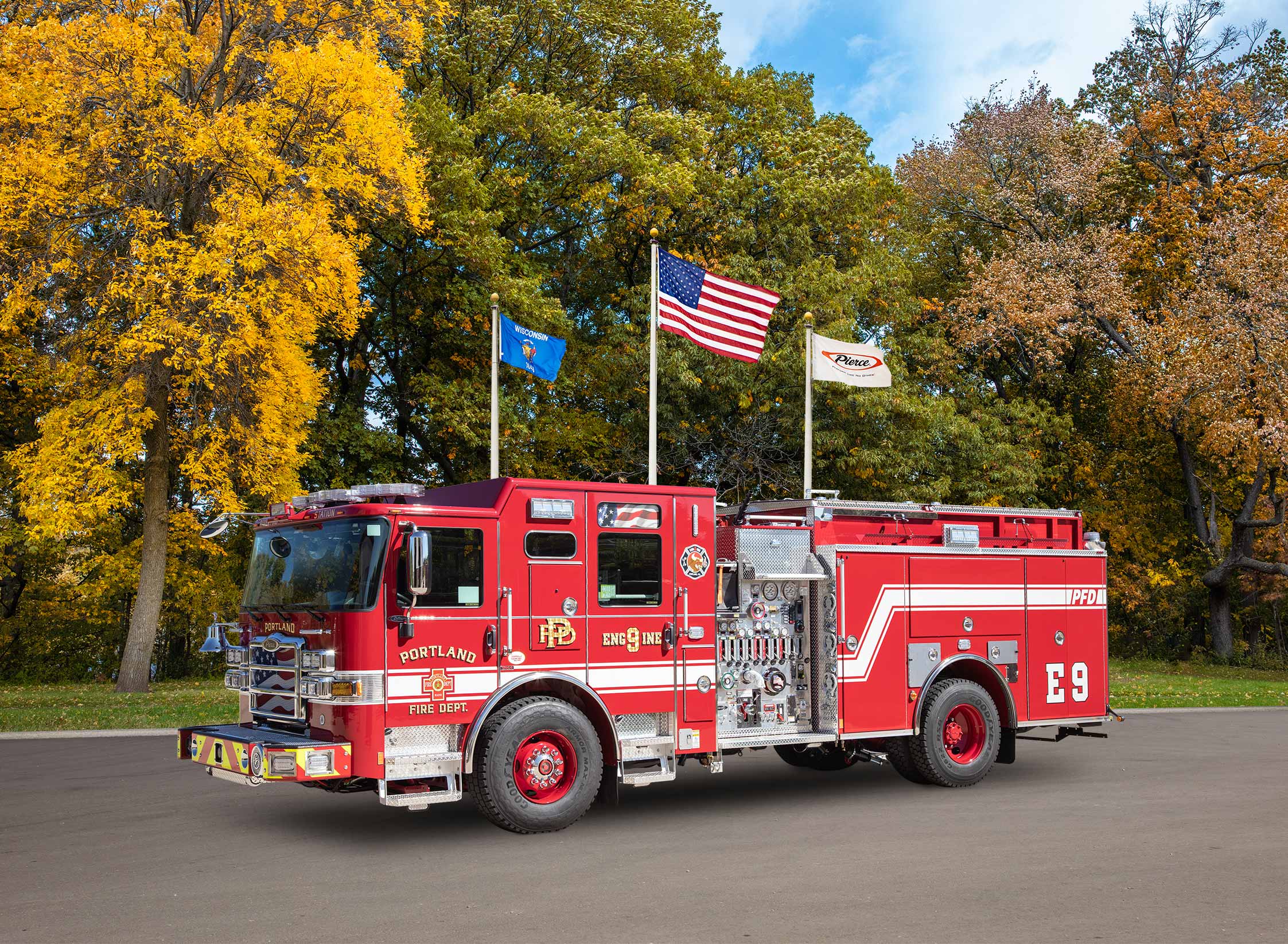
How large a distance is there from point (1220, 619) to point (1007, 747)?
2907 centimetres

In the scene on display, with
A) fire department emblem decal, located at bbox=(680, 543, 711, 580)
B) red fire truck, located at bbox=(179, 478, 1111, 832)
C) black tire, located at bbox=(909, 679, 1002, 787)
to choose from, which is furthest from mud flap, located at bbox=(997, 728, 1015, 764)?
fire department emblem decal, located at bbox=(680, 543, 711, 580)

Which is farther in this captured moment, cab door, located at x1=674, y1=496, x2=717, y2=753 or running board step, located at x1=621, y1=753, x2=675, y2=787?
cab door, located at x1=674, y1=496, x2=717, y2=753

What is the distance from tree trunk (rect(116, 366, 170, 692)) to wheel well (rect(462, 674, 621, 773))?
15.6m

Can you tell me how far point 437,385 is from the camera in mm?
27719

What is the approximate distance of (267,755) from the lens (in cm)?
872

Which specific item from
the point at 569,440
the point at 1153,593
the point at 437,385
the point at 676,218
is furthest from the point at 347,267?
the point at 1153,593

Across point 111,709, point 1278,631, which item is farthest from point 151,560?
point 1278,631

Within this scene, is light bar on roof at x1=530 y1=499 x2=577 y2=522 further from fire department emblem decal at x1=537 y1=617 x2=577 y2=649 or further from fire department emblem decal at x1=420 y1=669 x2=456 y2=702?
fire department emblem decal at x1=420 y1=669 x2=456 y2=702

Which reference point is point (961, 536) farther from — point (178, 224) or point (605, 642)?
point (178, 224)

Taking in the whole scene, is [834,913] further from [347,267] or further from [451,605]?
[347,267]

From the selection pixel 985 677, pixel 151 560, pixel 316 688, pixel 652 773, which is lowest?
pixel 652 773

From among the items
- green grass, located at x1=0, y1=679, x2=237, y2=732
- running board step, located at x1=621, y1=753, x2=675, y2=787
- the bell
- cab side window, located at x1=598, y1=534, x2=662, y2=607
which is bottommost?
green grass, located at x1=0, y1=679, x2=237, y2=732

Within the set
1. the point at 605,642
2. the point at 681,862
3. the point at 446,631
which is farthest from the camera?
the point at 605,642

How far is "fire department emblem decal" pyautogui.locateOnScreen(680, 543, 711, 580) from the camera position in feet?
34.2
